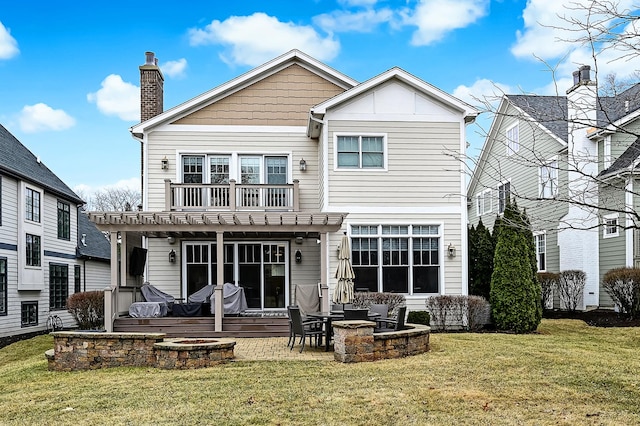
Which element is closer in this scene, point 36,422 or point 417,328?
point 36,422

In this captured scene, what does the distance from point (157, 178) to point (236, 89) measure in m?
3.20

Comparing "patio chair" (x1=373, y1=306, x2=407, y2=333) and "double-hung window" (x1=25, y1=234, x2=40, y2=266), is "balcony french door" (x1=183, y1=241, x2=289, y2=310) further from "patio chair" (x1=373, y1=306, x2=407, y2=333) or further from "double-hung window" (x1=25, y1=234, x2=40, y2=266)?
"double-hung window" (x1=25, y1=234, x2=40, y2=266)

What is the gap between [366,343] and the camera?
9.27 meters

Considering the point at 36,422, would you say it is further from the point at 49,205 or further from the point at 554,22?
the point at 49,205

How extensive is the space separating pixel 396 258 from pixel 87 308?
7.80 metres

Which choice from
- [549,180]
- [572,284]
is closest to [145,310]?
[549,180]

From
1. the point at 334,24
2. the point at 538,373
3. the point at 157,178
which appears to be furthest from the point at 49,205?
the point at 538,373

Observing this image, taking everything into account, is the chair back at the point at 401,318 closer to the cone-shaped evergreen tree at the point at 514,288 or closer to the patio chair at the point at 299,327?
the patio chair at the point at 299,327

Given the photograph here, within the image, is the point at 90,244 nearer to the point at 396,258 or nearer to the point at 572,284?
the point at 396,258

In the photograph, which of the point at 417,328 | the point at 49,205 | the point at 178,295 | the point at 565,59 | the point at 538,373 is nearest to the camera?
the point at 565,59

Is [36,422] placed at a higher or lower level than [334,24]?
lower

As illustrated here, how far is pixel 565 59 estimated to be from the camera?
6246 millimetres

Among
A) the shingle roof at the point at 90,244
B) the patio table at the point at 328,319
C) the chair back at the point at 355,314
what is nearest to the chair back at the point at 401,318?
the chair back at the point at 355,314

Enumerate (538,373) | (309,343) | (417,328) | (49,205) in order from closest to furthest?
(538,373) < (417,328) < (309,343) < (49,205)
